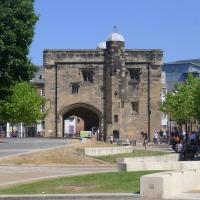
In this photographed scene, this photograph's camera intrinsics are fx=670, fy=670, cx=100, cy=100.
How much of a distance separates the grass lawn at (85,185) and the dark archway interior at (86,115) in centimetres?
6484

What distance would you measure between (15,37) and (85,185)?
28.0 meters

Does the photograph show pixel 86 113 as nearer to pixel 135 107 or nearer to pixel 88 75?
pixel 88 75

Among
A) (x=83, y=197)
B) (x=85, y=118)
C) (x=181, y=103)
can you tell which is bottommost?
(x=83, y=197)

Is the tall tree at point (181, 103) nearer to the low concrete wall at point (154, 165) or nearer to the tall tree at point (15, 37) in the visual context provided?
the tall tree at point (15, 37)

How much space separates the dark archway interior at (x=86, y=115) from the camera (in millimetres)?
88287

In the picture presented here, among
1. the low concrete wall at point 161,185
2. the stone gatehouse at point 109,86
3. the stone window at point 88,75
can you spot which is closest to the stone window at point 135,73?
the stone gatehouse at point 109,86

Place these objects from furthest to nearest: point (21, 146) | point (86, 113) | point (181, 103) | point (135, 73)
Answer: point (86, 113) < point (181, 103) < point (135, 73) < point (21, 146)

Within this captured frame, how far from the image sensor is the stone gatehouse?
83000mm

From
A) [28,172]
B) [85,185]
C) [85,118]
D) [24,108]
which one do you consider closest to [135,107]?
[24,108]

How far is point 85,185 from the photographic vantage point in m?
19.0

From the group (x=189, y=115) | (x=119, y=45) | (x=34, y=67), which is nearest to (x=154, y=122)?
(x=189, y=115)

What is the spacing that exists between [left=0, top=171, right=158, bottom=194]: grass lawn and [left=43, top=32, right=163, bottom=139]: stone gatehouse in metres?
61.6

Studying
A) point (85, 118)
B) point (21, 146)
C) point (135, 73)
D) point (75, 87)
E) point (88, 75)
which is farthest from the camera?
point (85, 118)

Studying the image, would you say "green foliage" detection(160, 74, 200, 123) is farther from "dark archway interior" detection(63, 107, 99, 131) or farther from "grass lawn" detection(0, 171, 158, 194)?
"grass lawn" detection(0, 171, 158, 194)
